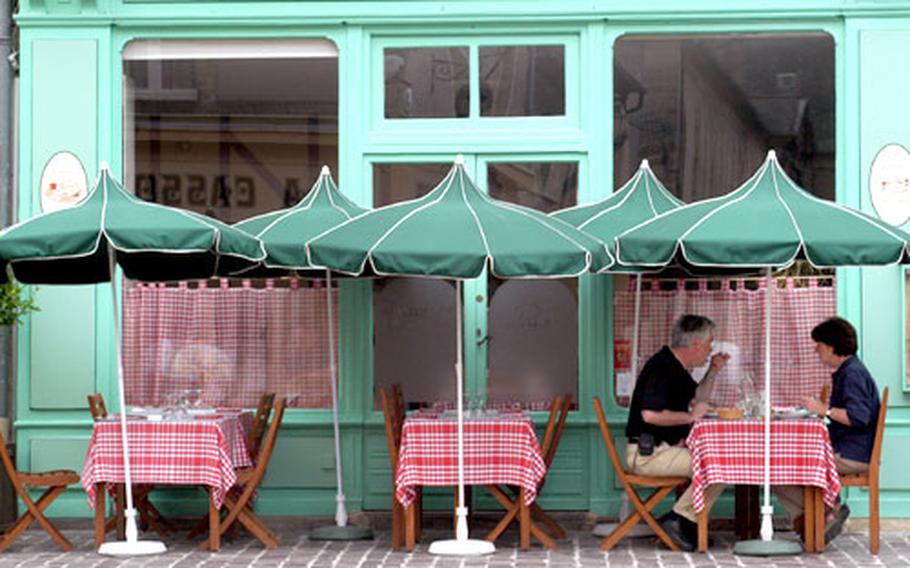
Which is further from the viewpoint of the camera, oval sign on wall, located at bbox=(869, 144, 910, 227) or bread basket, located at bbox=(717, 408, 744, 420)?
oval sign on wall, located at bbox=(869, 144, 910, 227)

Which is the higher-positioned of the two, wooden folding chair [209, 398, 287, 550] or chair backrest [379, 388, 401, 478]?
chair backrest [379, 388, 401, 478]

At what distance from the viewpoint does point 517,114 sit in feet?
39.8

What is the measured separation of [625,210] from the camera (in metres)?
11.2

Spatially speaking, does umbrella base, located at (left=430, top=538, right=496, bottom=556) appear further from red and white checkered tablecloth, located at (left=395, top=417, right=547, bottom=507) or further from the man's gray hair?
the man's gray hair

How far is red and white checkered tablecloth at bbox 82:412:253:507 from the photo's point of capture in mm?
10531

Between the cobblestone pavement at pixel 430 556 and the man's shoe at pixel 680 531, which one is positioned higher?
the man's shoe at pixel 680 531

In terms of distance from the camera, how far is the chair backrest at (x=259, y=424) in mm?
11328

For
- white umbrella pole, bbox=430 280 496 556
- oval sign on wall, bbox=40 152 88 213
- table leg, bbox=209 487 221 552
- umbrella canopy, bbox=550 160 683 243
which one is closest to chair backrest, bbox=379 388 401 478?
white umbrella pole, bbox=430 280 496 556

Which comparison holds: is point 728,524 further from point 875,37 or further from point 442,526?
point 875,37

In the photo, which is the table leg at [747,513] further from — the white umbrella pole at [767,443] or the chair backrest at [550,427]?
the chair backrest at [550,427]

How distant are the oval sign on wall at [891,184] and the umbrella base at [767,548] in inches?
104

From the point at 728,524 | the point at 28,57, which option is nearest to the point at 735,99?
the point at 728,524

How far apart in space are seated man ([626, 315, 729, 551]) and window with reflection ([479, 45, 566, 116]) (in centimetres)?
229

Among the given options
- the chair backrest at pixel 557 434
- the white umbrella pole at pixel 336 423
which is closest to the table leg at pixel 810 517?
the chair backrest at pixel 557 434
